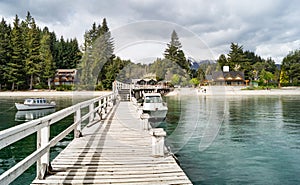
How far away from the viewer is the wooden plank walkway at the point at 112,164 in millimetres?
4785

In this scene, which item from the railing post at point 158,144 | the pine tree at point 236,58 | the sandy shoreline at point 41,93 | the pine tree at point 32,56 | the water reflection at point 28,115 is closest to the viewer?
the railing post at point 158,144

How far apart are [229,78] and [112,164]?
273 feet

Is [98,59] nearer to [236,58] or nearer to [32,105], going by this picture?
[32,105]

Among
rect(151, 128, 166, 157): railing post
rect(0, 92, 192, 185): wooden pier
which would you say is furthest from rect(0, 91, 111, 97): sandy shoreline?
rect(151, 128, 166, 157): railing post

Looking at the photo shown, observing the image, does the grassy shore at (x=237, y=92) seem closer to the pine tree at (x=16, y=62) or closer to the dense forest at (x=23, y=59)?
the dense forest at (x=23, y=59)

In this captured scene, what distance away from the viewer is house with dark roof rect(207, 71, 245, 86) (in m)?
85.1

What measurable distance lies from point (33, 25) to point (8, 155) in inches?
2789

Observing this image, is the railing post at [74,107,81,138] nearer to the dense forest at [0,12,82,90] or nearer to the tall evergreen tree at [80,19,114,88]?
the tall evergreen tree at [80,19,114,88]

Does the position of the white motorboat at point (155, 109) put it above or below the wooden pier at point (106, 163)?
below

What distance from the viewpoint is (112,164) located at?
18.6 feet

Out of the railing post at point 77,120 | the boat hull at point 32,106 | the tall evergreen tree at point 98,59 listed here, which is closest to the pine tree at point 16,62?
the tall evergreen tree at point 98,59

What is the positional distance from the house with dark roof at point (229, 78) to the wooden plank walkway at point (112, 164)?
265 feet

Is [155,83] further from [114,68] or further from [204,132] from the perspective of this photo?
[204,132]

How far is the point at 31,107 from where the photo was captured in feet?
109
